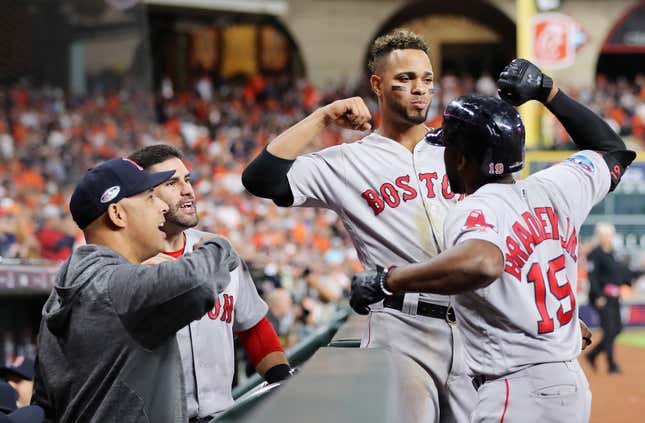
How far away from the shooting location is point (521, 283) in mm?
2805

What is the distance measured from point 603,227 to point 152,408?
11.8 m

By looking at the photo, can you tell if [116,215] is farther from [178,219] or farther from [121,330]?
[178,219]

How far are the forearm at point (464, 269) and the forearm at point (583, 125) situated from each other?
0.94 m

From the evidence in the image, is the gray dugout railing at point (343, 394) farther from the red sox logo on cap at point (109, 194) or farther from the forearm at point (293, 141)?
the forearm at point (293, 141)

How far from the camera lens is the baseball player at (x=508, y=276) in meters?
2.78

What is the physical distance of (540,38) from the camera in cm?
1262

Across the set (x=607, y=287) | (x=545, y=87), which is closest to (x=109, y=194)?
(x=545, y=87)

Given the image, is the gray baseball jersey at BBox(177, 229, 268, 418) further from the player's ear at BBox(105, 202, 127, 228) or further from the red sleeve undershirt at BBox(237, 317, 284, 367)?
the player's ear at BBox(105, 202, 127, 228)

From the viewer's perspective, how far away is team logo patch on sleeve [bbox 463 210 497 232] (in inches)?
107

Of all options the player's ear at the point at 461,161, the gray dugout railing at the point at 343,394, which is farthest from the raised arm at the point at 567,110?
the gray dugout railing at the point at 343,394

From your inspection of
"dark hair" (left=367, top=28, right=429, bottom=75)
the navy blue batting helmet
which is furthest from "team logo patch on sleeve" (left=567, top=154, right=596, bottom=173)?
"dark hair" (left=367, top=28, right=429, bottom=75)

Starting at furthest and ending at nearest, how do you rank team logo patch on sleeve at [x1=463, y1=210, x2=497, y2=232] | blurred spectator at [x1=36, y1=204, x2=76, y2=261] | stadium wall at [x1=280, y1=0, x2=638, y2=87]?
stadium wall at [x1=280, y1=0, x2=638, y2=87] < blurred spectator at [x1=36, y1=204, x2=76, y2=261] < team logo patch on sleeve at [x1=463, y1=210, x2=497, y2=232]

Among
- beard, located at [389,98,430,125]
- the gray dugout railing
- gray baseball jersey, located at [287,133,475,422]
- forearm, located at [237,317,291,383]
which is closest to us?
the gray dugout railing

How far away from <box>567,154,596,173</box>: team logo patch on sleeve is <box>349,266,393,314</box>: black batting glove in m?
0.77
